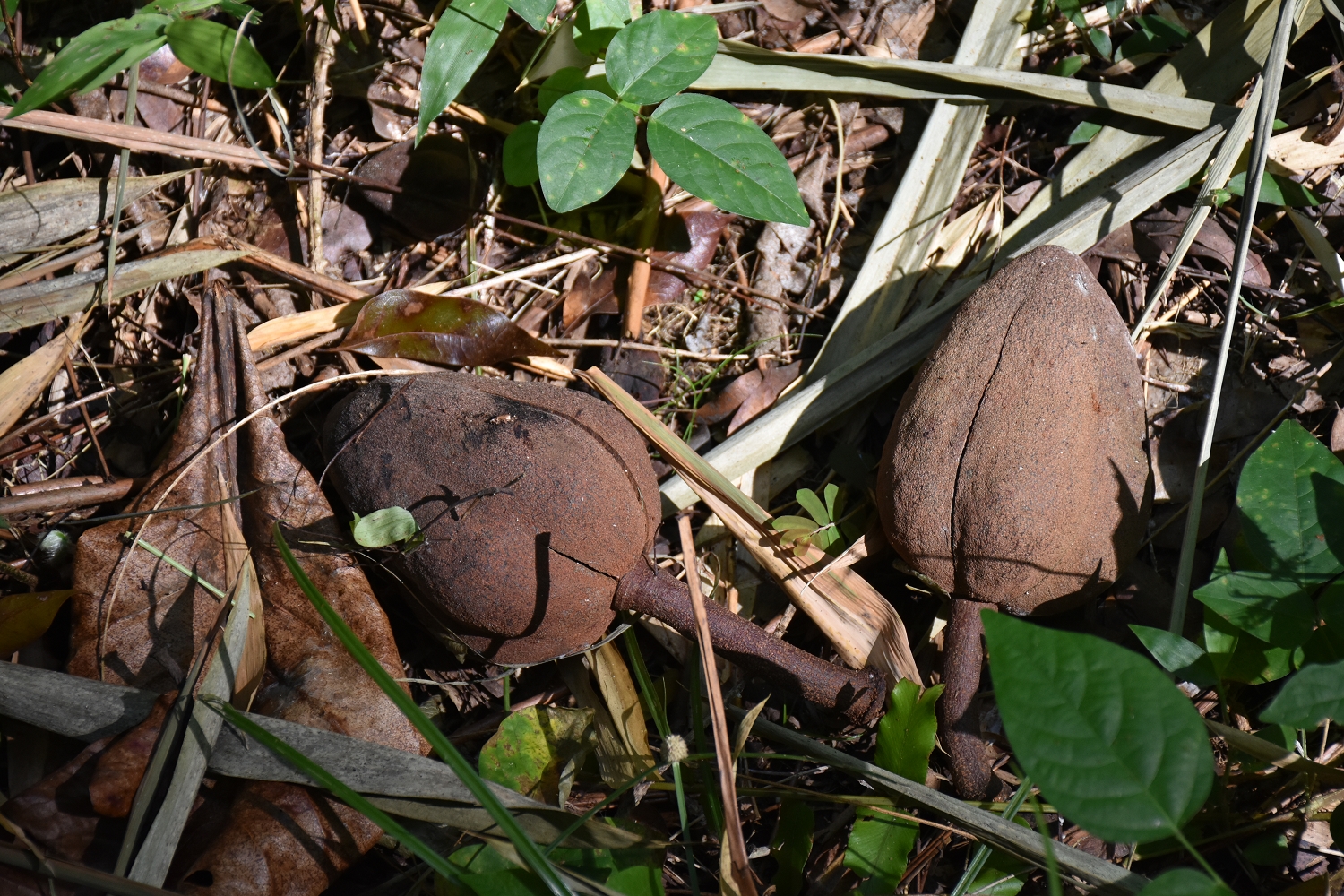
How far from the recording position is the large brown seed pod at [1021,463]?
5.70 feet

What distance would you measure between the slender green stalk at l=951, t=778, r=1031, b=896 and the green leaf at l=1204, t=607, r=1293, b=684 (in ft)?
1.51

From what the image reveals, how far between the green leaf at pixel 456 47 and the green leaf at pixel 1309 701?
1.94m

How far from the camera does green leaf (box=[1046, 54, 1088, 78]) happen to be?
2.27 meters

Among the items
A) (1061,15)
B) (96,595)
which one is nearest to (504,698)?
(96,595)

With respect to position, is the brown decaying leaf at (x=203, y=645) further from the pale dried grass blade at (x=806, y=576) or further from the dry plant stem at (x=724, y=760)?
the pale dried grass blade at (x=806, y=576)

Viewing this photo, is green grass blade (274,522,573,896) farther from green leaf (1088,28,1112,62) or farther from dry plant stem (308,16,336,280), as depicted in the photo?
green leaf (1088,28,1112,62)

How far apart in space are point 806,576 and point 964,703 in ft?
1.41

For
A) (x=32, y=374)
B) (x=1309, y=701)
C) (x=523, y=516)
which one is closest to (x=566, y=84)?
(x=523, y=516)

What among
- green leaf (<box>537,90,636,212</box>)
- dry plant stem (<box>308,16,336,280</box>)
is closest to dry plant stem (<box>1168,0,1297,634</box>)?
green leaf (<box>537,90,636,212</box>)

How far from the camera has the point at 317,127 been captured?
7.43 ft

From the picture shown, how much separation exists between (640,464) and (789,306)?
2.22 ft

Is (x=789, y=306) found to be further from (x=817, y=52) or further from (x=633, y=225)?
(x=817, y=52)

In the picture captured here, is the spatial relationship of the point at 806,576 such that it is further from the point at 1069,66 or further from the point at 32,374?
the point at 32,374

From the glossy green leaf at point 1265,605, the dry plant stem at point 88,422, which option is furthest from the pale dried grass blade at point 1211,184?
the dry plant stem at point 88,422
